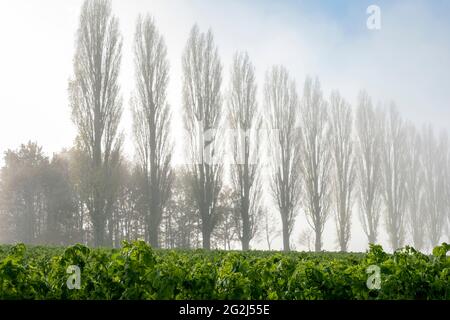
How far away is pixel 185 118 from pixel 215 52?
14.6 ft

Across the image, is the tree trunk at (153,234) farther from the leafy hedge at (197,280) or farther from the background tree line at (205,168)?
the leafy hedge at (197,280)

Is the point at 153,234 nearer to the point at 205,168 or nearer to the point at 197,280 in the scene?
the point at 205,168

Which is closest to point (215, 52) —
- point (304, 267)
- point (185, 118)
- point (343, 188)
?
point (185, 118)

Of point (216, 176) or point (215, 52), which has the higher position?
point (215, 52)

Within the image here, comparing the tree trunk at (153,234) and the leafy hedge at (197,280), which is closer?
the leafy hedge at (197,280)

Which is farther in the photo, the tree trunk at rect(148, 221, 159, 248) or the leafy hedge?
the tree trunk at rect(148, 221, 159, 248)

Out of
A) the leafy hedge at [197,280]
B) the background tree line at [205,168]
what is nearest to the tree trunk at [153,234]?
the background tree line at [205,168]

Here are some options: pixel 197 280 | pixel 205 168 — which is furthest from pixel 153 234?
pixel 197 280

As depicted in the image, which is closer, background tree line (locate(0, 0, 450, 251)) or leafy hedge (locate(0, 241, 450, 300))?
leafy hedge (locate(0, 241, 450, 300))

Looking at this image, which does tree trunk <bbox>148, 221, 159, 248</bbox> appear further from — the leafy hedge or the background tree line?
the leafy hedge

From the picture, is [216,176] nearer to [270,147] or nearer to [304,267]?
[270,147]

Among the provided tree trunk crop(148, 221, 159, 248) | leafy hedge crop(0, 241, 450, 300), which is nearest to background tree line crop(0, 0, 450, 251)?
tree trunk crop(148, 221, 159, 248)

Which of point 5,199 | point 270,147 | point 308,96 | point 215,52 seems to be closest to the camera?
point 215,52
